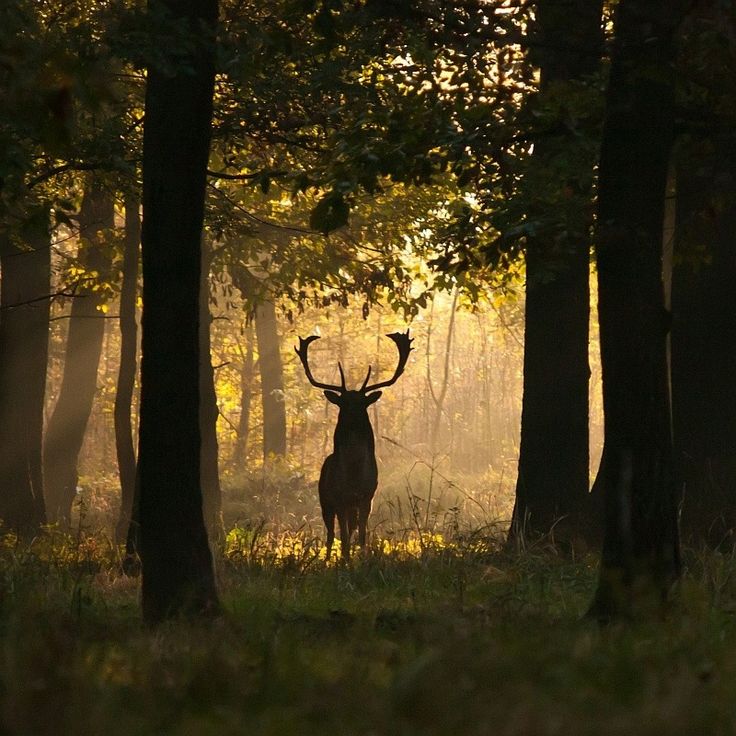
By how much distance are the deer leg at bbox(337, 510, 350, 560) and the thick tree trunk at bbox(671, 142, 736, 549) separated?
3.50 meters

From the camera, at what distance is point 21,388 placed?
737 inches

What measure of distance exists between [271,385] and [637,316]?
28.4 meters

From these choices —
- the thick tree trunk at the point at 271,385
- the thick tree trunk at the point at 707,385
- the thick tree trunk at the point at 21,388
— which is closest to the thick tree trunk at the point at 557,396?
the thick tree trunk at the point at 707,385

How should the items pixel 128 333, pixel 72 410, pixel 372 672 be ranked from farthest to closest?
pixel 72 410, pixel 128 333, pixel 372 672

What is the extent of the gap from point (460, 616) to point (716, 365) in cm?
594

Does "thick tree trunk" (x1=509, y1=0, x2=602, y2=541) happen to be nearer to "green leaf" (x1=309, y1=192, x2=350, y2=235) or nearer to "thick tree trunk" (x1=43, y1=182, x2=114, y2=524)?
"green leaf" (x1=309, y1=192, x2=350, y2=235)

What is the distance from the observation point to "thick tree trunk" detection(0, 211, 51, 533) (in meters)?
18.5

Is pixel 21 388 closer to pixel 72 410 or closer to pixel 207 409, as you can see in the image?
pixel 207 409

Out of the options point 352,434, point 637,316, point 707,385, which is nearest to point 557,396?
point 707,385

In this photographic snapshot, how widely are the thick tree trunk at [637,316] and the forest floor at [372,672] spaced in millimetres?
484

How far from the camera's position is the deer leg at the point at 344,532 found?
1343 centimetres

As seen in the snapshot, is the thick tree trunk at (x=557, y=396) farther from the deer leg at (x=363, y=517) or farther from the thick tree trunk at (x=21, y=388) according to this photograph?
the thick tree trunk at (x=21, y=388)

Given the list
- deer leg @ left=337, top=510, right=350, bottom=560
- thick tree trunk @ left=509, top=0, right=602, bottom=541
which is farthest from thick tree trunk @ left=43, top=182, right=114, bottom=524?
thick tree trunk @ left=509, top=0, right=602, bottom=541

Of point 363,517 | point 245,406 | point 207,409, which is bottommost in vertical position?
point 363,517
